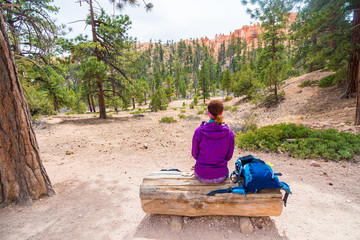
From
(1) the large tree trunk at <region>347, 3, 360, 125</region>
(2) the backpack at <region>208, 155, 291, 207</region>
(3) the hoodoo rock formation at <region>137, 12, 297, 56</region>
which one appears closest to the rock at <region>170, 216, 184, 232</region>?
(2) the backpack at <region>208, 155, 291, 207</region>

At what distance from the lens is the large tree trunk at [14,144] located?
298 centimetres

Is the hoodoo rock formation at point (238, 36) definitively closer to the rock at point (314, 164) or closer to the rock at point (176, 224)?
the rock at point (314, 164)

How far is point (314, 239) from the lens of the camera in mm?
2471

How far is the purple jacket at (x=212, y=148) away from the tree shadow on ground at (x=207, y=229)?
2.62 ft

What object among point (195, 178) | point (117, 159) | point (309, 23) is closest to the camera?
point (195, 178)

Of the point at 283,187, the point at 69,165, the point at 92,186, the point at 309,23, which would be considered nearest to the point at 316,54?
the point at 309,23

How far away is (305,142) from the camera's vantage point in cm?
605

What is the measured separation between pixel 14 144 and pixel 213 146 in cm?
385

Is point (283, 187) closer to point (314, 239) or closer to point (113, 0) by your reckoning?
point (314, 239)

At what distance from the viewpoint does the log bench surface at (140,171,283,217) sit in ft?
8.26

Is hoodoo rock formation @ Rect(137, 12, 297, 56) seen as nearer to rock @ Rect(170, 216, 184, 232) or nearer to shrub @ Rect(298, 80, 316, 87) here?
shrub @ Rect(298, 80, 316, 87)

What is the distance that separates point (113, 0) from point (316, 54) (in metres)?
12.8

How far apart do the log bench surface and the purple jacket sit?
0.24m

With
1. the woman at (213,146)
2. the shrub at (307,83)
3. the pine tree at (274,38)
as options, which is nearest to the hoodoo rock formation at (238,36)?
the pine tree at (274,38)
